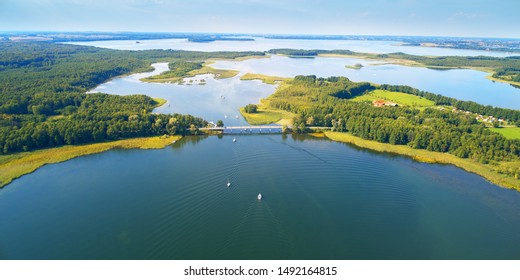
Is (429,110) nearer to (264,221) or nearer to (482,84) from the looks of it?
(264,221)

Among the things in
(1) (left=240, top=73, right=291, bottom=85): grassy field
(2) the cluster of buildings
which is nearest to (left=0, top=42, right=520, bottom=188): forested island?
(2) the cluster of buildings

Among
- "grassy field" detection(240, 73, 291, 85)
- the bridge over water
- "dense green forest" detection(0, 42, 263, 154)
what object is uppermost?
"grassy field" detection(240, 73, 291, 85)

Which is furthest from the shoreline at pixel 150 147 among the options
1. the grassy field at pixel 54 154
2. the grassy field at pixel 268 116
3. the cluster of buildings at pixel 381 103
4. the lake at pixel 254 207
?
the cluster of buildings at pixel 381 103

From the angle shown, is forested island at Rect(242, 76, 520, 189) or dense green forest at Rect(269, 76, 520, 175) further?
dense green forest at Rect(269, 76, 520, 175)

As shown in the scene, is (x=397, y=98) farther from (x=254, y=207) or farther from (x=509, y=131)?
(x=254, y=207)

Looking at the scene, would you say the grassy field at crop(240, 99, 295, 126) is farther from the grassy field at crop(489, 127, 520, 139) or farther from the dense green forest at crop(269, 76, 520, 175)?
the grassy field at crop(489, 127, 520, 139)

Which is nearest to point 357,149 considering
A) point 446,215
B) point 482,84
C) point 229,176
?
point 446,215

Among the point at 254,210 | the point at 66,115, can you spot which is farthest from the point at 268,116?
the point at 66,115
